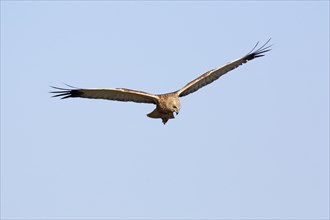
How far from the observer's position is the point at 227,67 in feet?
127

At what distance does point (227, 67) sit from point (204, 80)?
1.15 m

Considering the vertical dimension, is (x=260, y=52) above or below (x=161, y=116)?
above

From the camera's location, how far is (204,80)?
38000 mm

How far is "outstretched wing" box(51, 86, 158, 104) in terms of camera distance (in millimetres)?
35406

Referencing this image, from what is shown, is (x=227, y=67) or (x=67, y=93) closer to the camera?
(x=67, y=93)

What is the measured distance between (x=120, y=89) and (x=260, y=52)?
6.67m

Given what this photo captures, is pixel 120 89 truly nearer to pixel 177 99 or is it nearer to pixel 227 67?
pixel 177 99

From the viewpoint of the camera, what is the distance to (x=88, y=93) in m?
A: 35.6

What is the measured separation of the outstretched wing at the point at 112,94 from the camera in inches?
1394

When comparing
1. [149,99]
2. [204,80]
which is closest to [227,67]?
[204,80]

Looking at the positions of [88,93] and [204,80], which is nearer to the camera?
[88,93]

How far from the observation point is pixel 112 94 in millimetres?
35688

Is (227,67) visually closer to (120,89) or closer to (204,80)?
(204,80)

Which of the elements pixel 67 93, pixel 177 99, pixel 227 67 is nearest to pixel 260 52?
pixel 227 67
